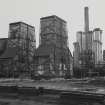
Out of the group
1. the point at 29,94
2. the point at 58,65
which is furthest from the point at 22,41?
the point at 29,94

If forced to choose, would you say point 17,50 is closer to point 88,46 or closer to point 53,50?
point 53,50

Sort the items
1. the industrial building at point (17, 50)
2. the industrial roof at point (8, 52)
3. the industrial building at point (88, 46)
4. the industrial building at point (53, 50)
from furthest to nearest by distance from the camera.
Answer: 1. the industrial building at point (88, 46)
2. the industrial roof at point (8, 52)
3. the industrial building at point (17, 50)
4. the industrial building at point (53, 50)

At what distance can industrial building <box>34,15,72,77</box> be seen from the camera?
31514mm

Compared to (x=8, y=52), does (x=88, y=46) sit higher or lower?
higher

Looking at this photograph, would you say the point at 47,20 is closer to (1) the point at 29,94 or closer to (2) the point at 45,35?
(2) the point at 45,35

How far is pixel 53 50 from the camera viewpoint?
32531mm

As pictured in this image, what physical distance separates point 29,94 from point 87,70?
33.2 m

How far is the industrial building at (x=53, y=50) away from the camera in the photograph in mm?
31514

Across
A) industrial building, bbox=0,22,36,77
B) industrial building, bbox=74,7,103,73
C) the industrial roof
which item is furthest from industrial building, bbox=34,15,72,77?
industrial building, bbox=74,7,103,73

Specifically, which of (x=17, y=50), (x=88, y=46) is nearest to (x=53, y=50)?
(x=17, y=50)

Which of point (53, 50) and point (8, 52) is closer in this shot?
point (53, 50)

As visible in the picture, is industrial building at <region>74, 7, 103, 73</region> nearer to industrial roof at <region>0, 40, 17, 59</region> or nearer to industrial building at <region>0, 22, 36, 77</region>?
industrial building at <region>0, 22, 36, 77</region>

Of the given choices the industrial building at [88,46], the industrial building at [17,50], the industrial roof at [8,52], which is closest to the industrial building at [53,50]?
the industrial building at [17,50]

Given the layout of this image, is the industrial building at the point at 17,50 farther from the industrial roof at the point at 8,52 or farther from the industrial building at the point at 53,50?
the industrial building at the point at 53,50
